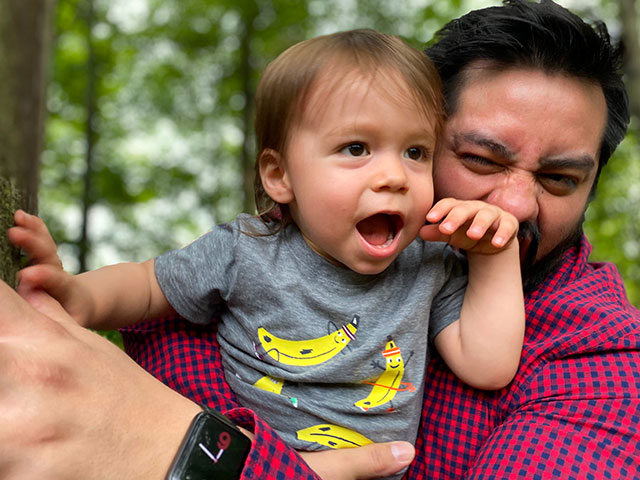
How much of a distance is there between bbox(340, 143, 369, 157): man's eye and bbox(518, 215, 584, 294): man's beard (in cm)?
55

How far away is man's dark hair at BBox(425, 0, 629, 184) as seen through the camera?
72.8 inches

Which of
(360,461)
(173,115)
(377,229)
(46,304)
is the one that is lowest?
(173,115)

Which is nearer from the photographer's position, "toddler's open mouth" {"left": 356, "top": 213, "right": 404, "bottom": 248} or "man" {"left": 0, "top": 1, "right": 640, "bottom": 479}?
"man" {"left": 0, "top": 1, "right": 640, "bottom": 479}

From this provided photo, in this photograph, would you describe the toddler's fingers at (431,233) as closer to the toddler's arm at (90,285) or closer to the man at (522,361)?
the man at (522,361)

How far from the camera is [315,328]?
1665 millimetres

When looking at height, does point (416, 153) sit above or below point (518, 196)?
above

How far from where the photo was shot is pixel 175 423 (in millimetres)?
1235

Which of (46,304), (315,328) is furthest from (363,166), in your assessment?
(46,304)

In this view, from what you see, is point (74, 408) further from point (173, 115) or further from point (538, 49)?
point (173, 115)

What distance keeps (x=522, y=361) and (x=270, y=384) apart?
646 mm

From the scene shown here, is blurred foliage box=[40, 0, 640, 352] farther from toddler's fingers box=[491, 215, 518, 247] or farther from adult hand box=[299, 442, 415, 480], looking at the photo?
toddler's fingers box=[491, 215, 518, 247]

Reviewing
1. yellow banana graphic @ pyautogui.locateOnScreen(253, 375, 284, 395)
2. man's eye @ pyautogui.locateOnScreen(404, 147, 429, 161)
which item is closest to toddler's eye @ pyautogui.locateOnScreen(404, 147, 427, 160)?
man's eye @ pyautogui.locateOnScreen(404, 147, 429, 161)

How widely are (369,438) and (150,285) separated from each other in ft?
2.28

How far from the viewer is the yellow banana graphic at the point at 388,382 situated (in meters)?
1.66
